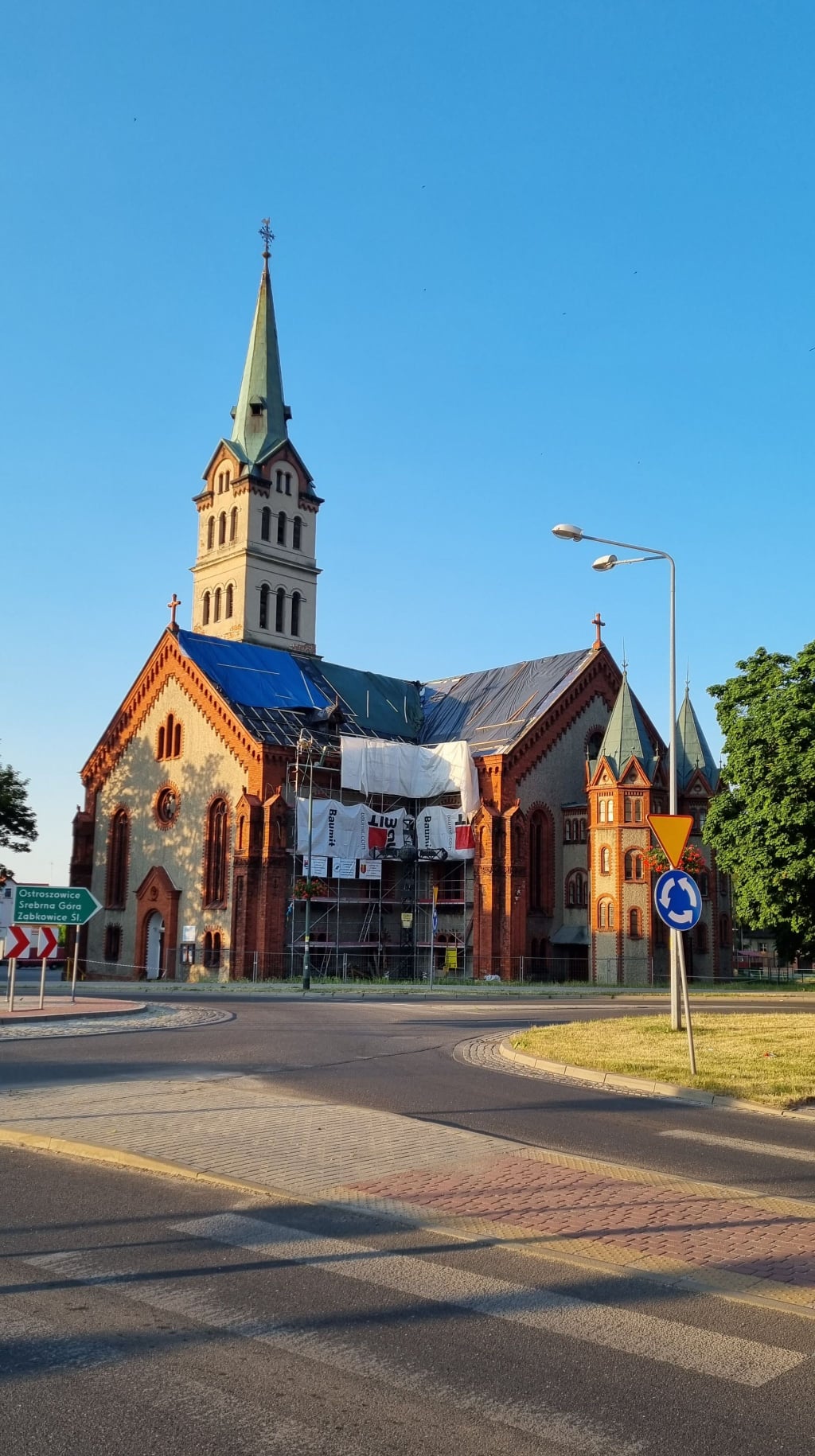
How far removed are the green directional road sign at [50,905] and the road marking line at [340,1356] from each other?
19.3 meters

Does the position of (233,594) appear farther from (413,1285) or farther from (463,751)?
(413,1285)

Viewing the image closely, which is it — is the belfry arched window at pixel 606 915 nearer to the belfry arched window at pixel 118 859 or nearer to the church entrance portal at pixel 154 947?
the church entrance portal at pixel 154 947

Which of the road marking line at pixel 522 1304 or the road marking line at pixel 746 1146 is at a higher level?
the road marking line at pixel 522 1304

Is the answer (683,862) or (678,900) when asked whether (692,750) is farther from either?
(678,900)

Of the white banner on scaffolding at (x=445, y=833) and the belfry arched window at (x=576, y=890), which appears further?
the belfry arched window at (x=576, y=890)

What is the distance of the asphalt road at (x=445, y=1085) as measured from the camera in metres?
10.8

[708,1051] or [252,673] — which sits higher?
[252,673]

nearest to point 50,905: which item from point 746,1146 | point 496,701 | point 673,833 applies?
point 673,833

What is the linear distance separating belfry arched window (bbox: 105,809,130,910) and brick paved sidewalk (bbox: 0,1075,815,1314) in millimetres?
46279

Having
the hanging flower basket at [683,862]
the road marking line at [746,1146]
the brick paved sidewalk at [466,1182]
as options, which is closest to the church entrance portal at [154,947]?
the hanging flower basket at [683,862]

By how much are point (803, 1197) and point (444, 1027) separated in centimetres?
1472

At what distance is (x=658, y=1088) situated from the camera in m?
14.8

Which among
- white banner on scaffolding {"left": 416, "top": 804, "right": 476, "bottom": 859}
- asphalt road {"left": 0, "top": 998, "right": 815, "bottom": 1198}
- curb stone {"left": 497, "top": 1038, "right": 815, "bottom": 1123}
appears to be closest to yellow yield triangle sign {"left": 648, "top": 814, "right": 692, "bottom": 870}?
curb stone {"left": 497, "top": 1038, "right": 815, "bottom": 1123}

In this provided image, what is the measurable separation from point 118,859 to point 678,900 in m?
46.7
